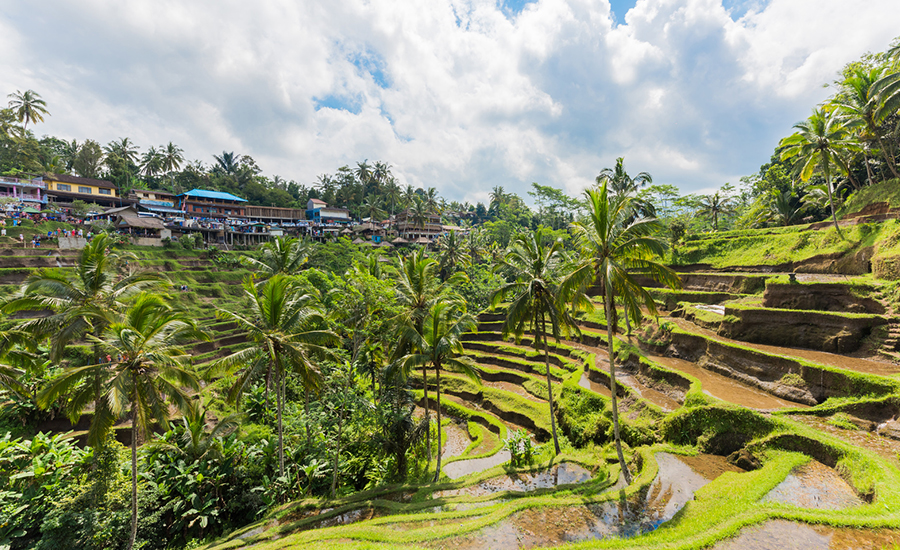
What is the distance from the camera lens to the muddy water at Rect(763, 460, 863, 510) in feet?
32.0

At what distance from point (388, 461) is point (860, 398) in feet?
67.2

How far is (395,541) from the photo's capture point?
33.2 feet

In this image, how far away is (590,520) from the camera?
10.6 meters

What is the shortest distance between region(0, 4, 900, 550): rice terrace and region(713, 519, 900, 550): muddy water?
50mm

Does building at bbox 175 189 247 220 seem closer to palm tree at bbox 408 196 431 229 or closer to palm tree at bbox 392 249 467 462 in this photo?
palm tree at bbox 408 196 431 229

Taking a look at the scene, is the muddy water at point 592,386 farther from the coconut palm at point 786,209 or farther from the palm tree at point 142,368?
the coconut palm at point 786,209

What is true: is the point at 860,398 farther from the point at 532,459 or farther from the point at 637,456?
the point at 532,459

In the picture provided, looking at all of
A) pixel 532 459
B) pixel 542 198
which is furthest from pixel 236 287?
pixel 542 198

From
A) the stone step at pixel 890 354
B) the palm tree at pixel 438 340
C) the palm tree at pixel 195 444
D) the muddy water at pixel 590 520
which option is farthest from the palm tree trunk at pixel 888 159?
the palm tree at pixel 195 444

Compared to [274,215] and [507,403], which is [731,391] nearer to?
[507,403]

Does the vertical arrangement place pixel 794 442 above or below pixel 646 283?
below

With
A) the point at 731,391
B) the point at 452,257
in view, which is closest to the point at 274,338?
the point at 731,391

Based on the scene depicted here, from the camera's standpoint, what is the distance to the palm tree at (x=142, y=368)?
36.6ft

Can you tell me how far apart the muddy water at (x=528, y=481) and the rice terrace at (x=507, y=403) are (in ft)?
0.33
